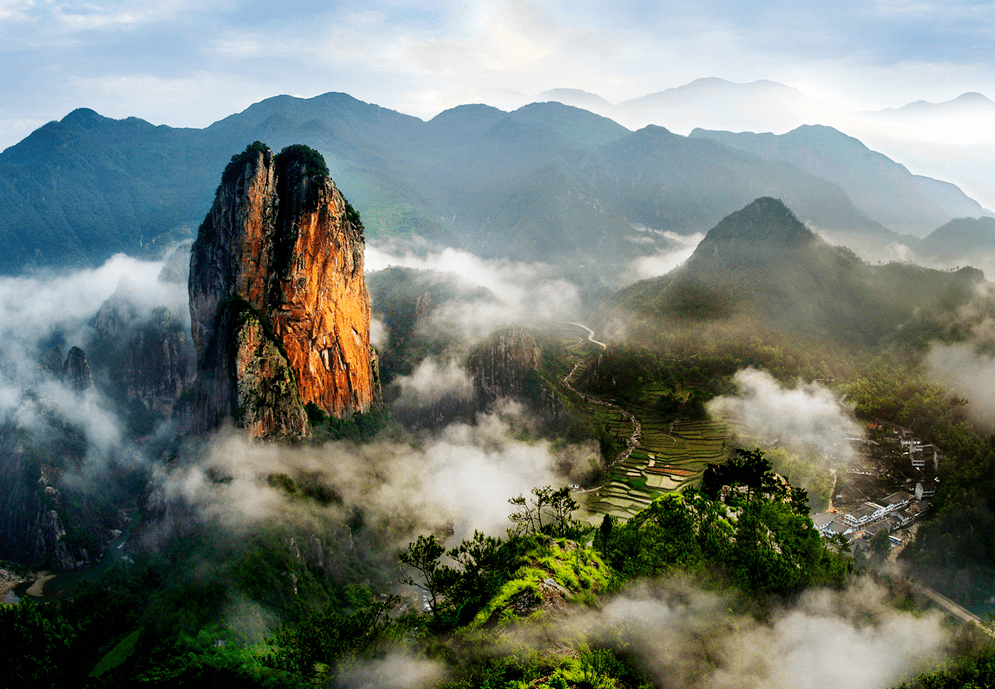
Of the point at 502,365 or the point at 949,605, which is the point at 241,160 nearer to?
the point at 502,365

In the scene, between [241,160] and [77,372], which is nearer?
[241,160]

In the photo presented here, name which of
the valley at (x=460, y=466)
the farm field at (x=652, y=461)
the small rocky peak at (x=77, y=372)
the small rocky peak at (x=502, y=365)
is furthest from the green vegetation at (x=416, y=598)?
the small rocky peak at (x=77, y=372)

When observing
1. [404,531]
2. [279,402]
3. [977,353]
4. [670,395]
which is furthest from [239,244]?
[977,353]

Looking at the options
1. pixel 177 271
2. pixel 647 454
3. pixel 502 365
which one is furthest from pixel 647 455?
pixel 177 271

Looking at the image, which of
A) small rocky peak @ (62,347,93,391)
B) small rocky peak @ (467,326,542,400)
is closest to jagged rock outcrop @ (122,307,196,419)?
small rocky peak @ (62,347,93,391)

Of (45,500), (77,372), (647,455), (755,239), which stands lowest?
(647,455)

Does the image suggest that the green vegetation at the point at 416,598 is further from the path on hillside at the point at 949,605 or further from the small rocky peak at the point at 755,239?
the small rocky peak at the point at 755,239
